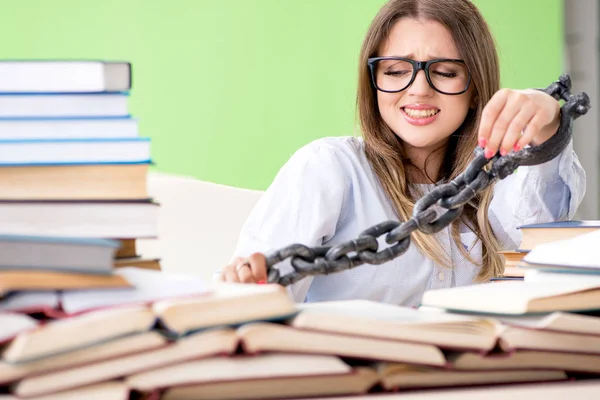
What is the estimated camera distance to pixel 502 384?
678mm

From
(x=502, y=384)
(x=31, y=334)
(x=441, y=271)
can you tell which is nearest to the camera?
(x=31, y=334)

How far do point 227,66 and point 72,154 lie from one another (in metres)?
3.07

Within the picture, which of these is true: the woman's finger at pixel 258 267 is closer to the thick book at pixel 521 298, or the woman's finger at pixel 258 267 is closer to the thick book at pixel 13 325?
the thick book at pixel 521 298

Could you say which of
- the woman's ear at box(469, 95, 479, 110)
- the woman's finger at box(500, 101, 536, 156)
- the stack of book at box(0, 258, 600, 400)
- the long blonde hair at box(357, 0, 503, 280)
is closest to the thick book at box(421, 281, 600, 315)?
the stack of book at box(0, 258, 600, 400)

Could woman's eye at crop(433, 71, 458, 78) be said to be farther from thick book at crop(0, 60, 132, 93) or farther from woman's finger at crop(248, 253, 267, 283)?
thick book at crop(0, 60, 132, 93)

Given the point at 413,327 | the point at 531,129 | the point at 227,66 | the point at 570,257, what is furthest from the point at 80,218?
the point at 227,66

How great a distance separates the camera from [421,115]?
182 centimetres

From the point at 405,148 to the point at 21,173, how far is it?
134cm

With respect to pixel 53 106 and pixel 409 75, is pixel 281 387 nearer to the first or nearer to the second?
pixel 53 106

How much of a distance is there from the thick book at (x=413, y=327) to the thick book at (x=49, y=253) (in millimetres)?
155

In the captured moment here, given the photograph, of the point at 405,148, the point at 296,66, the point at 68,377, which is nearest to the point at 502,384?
the point at 68,377

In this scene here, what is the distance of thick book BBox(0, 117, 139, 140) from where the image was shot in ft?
2.47

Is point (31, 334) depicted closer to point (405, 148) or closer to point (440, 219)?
point (440, 219)

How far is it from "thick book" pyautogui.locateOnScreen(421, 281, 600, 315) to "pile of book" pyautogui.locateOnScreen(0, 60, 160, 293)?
266mm
